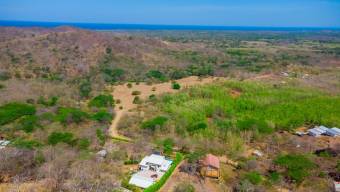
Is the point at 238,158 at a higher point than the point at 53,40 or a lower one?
lower

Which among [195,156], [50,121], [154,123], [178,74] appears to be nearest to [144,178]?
[195,156]

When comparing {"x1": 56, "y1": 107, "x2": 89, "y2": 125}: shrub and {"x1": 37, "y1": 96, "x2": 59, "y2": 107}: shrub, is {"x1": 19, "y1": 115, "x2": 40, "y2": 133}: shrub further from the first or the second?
{"x1": 37, "y1": 96, "x2": 59, "y2": 107}: shrub

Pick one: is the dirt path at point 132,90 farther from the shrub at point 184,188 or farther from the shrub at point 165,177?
the shrub at point 184,188

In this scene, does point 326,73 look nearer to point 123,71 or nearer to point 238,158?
point 123,71

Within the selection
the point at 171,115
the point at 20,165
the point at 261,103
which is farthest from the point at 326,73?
the point at 20,165

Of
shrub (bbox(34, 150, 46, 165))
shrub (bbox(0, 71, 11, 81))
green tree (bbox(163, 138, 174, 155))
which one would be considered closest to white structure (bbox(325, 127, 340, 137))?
green tree (bbox(163, 138, 174, 155))

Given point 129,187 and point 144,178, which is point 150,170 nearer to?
point 144,178
